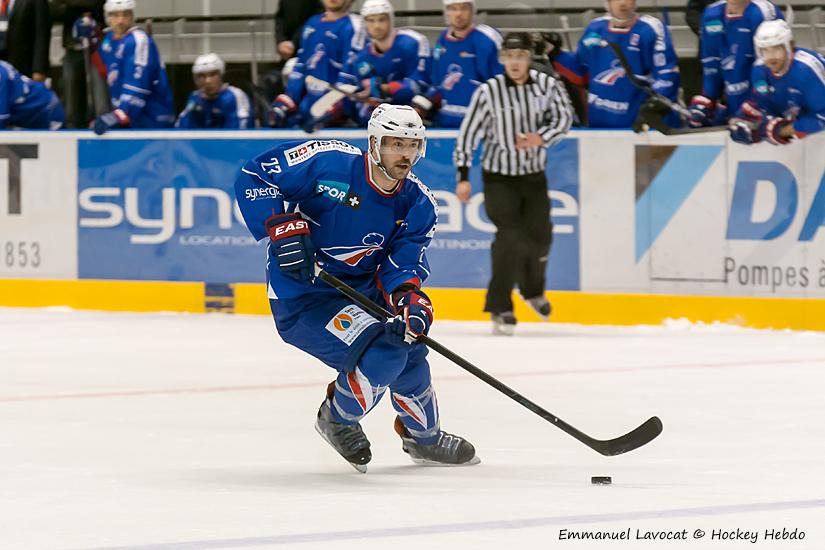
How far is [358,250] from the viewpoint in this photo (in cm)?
532

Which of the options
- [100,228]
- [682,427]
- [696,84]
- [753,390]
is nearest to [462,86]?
[696,84]

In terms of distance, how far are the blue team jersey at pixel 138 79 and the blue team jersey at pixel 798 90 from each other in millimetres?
3986

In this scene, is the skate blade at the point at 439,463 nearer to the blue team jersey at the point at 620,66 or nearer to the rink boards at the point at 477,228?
the rink boards at the point at 477,228

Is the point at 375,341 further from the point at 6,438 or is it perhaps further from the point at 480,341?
the point at 480,341

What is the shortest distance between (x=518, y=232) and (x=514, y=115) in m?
0.66

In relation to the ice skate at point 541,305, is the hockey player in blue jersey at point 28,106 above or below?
above

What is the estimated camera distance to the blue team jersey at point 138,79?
11.2 meters

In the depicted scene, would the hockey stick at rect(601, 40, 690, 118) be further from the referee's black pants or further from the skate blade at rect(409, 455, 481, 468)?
the skate blade at rect(409, 455, 481, 468)

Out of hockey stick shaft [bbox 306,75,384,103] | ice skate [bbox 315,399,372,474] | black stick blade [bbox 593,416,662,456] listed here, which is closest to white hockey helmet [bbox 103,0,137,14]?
hockey stick shaft [bbox 306,75,384,103]

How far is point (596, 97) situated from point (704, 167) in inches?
30.6

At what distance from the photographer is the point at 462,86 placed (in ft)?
33.4

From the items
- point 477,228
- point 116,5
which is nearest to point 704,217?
point 477,228

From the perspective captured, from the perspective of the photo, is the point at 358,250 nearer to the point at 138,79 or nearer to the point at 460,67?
the point at 460,67

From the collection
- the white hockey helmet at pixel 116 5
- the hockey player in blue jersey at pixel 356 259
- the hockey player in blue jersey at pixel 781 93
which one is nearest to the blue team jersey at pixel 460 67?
the hockey player in blue jersey at pixel 781 93
